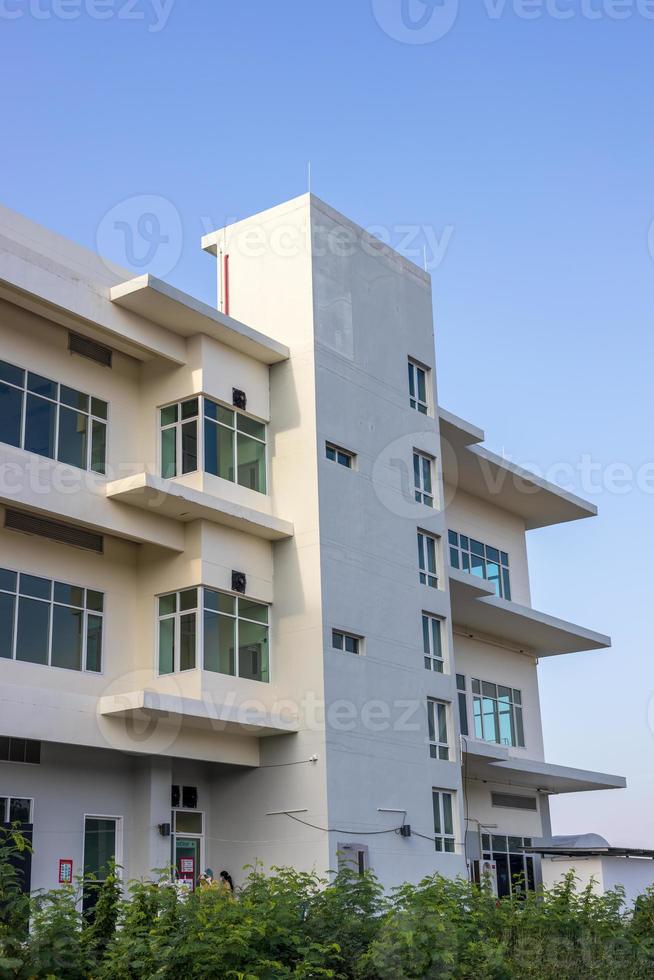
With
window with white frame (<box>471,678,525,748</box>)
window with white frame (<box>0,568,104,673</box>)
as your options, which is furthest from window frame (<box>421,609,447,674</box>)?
window with white frame (<box>0,568,104,673</box>)

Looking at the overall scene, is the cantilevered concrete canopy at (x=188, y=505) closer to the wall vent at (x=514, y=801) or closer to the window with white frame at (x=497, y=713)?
the window with white frame at (x=497, y=713)

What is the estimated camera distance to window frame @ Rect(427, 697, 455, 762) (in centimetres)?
2672

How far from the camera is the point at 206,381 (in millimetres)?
24141

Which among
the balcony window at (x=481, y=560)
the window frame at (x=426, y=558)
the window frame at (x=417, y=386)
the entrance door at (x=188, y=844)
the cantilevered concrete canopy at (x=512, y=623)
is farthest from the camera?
the balcony window at (x=481, y=560)

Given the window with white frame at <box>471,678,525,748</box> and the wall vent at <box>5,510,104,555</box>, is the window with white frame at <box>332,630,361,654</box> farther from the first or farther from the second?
the window with white frame at <box>471,678,525,748</box>

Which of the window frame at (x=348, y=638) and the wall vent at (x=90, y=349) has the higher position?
the wall vent at (x=90, y=349)

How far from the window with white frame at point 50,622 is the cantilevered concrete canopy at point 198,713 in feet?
3.56

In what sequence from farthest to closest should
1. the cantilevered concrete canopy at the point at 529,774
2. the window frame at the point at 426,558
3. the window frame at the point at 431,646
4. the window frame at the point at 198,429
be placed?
the cantilevered concrete canopy at the point at 529,774
the window frame at the point at 426,558
the window frame at the point at 431,646
the window frame at the point at 198,429

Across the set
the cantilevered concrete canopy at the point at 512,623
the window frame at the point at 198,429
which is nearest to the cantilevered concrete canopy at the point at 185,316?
the window frame at the point at 198,429

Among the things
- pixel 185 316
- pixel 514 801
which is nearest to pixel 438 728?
pixel 514 801

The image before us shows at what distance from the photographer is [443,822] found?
86.5 feet

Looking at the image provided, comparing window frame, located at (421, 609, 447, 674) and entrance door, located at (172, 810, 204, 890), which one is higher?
window frame, located at (421, 609, 447, 674)

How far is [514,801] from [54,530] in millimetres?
18613

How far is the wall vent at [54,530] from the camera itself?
21094 millimetres
